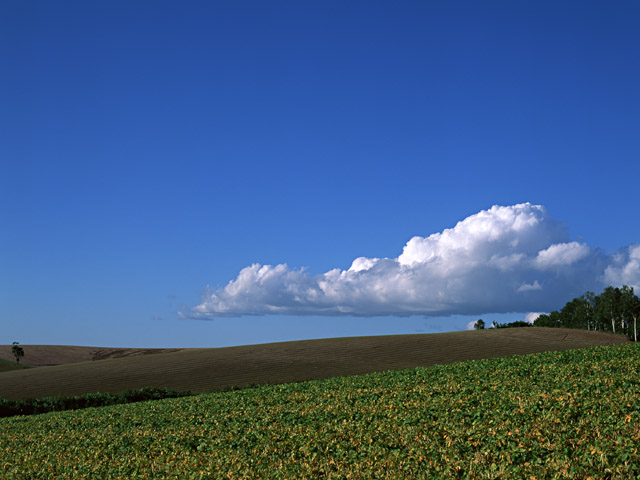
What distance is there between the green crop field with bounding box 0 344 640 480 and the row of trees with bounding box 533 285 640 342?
100 m

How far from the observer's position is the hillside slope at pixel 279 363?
169 feet

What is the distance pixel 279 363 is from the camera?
194ft

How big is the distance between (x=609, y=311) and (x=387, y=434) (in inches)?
5217

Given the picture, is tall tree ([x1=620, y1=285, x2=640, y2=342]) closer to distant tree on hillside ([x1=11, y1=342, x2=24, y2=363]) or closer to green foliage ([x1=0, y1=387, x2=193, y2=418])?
green foliage ([x1=0, y1=387, x2=193, y2=418])

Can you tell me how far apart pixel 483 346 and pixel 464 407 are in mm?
57225

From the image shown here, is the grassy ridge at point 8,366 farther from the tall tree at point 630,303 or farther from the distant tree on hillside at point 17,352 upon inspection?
the tall tree at point 630,303

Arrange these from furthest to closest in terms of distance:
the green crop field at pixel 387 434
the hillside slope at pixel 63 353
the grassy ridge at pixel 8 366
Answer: the hillside slope at pixel 63 353 → the grassy ridge at pixel 8 366 → the green crop field at pixel 387 434

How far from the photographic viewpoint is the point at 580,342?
245 feet

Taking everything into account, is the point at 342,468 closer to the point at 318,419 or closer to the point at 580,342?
the point at 318,419

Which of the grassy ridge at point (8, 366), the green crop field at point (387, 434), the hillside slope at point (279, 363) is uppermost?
the green crop field at point (387, 434)

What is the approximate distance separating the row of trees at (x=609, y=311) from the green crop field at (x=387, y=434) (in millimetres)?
100474

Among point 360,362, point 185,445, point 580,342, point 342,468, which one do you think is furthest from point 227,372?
point 580,342

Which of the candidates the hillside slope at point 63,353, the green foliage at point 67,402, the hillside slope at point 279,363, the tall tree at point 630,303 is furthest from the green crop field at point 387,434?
the tall tree at point 630,303

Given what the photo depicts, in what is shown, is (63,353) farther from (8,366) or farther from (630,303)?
(630,303)
